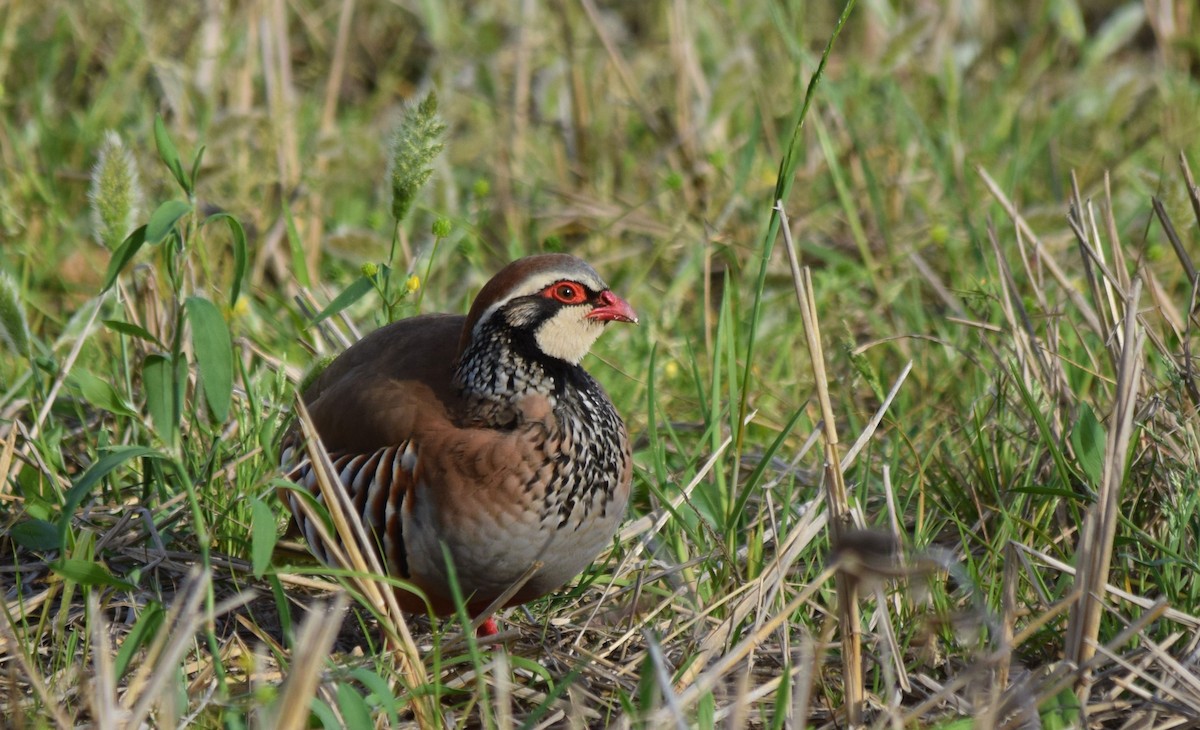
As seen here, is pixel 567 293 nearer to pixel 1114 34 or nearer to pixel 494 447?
pixel 494 447

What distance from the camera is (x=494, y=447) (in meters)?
2.84

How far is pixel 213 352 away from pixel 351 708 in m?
0.70

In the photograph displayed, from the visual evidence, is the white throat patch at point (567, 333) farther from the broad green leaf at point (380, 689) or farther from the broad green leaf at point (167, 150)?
the broad green leaf at point (380, 689)

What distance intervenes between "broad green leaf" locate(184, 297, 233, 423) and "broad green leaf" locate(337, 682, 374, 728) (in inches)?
22.7

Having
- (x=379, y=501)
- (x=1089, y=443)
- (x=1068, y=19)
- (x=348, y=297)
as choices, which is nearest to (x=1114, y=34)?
(x=1068, y=19)

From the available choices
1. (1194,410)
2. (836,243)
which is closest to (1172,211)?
(1194,410)

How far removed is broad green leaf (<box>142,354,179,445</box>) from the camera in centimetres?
267

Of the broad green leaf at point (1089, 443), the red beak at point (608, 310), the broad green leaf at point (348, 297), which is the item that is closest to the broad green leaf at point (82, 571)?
the broad green leaf at point (348, 297)

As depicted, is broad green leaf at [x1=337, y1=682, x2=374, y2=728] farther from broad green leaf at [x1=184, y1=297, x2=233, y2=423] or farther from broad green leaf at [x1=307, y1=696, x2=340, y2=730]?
broad green leaf at [x1=184, y1=297, x2=233, y2=423]

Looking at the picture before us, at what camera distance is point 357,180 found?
5.26 m

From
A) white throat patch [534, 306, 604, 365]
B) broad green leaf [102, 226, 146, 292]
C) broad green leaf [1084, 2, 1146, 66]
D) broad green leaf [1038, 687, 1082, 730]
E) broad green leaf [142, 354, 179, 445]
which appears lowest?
broad green leaf [1038, 687, 1082, 730]

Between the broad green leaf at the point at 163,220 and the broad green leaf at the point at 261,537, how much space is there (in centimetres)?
57

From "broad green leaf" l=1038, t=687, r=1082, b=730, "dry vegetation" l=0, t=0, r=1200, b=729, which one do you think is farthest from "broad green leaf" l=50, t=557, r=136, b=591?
"broad green leaf" l=1038, t=687, r=1082, b=730

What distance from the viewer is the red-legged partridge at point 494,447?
2.82 m
